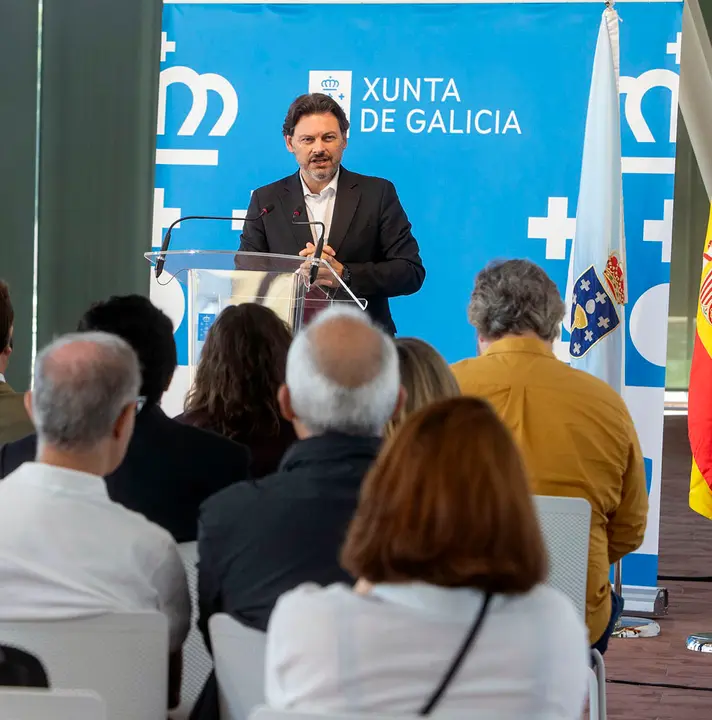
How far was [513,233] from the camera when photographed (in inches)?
207

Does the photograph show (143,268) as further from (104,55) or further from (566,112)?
(566,112)

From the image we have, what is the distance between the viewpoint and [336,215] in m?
4.68

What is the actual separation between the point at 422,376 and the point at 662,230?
280cm

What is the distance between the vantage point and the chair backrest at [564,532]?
2.56 m

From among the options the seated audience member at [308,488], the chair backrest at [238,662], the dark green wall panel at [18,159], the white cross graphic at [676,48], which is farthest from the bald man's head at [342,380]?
the dark green wall panel at [18,159]

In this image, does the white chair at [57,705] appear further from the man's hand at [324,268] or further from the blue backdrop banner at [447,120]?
the blue backdrop banner at [447,120]

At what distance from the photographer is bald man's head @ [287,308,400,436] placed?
78.7 inches

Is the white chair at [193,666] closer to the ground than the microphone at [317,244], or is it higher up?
closer to the ground

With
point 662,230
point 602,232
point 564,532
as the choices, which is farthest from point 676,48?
point 564,532

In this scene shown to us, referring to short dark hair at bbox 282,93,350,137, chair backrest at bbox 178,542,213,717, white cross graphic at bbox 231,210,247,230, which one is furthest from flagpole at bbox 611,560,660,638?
chair backrest at bbox 178,542,213,717

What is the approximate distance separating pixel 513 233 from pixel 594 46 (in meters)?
0.89

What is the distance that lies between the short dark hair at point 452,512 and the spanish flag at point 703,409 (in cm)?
339

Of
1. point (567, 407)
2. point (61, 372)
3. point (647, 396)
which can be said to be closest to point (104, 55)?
point (647, 396)

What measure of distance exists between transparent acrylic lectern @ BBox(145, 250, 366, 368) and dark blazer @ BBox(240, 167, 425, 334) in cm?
77
